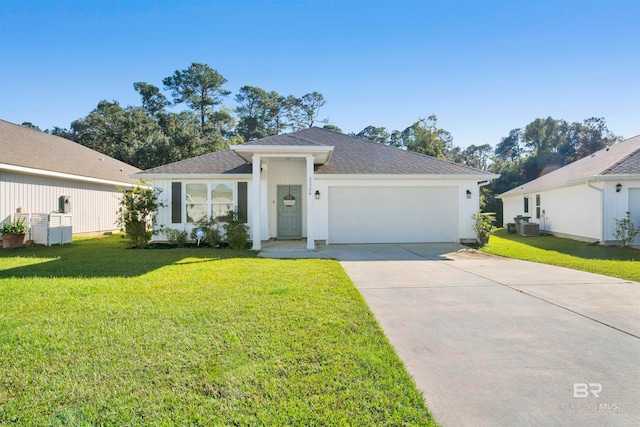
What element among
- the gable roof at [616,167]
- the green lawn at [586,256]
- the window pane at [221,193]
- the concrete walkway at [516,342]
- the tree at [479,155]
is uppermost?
the tree at [479,155]

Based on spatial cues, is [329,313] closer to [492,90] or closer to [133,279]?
[133,279]

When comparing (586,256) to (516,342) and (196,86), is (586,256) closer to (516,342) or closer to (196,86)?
(516,342)

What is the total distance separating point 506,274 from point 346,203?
19.9ft

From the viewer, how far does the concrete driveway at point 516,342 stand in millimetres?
2326

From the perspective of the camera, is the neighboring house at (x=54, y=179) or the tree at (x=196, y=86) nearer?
the neighboring house at (x=54, y=179)

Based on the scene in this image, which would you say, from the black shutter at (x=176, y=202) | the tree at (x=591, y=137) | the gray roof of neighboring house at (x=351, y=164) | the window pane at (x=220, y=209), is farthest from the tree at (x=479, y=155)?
the black shutter at (x=176, y=202)

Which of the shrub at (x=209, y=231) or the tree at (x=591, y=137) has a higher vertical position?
the tree at (x=591, y=137)

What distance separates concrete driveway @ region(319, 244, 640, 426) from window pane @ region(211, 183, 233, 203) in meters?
6.61

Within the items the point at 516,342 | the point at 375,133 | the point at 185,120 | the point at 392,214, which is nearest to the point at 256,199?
the point at 392,214

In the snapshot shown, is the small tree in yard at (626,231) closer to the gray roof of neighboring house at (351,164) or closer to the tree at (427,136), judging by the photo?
the gray roof of neighboring house at (351,164)

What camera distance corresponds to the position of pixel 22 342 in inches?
128

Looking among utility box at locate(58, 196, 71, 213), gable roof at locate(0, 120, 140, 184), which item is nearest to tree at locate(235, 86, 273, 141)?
gable roof at locate(0, 120, 140, 184)

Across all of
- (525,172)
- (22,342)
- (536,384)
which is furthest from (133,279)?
(525,172)

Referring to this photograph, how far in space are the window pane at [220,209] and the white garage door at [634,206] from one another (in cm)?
1472
